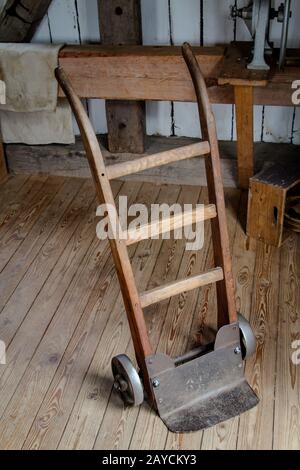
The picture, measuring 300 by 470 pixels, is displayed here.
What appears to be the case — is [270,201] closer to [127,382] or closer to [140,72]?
[140,72]

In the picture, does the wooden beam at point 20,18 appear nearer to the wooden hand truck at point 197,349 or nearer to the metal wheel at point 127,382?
the wooden hand truck at point 197,349

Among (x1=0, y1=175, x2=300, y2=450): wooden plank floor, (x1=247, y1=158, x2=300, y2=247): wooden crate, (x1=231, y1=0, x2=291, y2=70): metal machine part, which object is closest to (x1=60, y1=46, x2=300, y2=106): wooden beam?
(x1=231, y1=0, x2=291, y2=70): metal machine part

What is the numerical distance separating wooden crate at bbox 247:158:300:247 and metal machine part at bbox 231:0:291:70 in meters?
0.50

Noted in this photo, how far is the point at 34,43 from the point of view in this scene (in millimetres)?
3299

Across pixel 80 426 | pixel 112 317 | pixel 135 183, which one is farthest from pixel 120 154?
pixel 80 426

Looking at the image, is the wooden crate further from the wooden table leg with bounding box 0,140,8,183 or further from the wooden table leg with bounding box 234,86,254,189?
the wooden table leg with bounding box 0,140,8,183

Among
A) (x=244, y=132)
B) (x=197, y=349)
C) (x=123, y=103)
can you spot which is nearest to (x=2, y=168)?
(x=123, y=103)

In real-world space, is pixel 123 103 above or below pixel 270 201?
above

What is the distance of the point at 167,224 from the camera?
190cm

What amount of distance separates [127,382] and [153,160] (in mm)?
756

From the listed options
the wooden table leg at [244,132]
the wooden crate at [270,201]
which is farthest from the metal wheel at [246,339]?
the wooden table leg at [244,132]

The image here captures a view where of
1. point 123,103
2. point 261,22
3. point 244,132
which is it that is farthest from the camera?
point 123,103

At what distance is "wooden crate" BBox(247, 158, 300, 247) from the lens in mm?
2807
